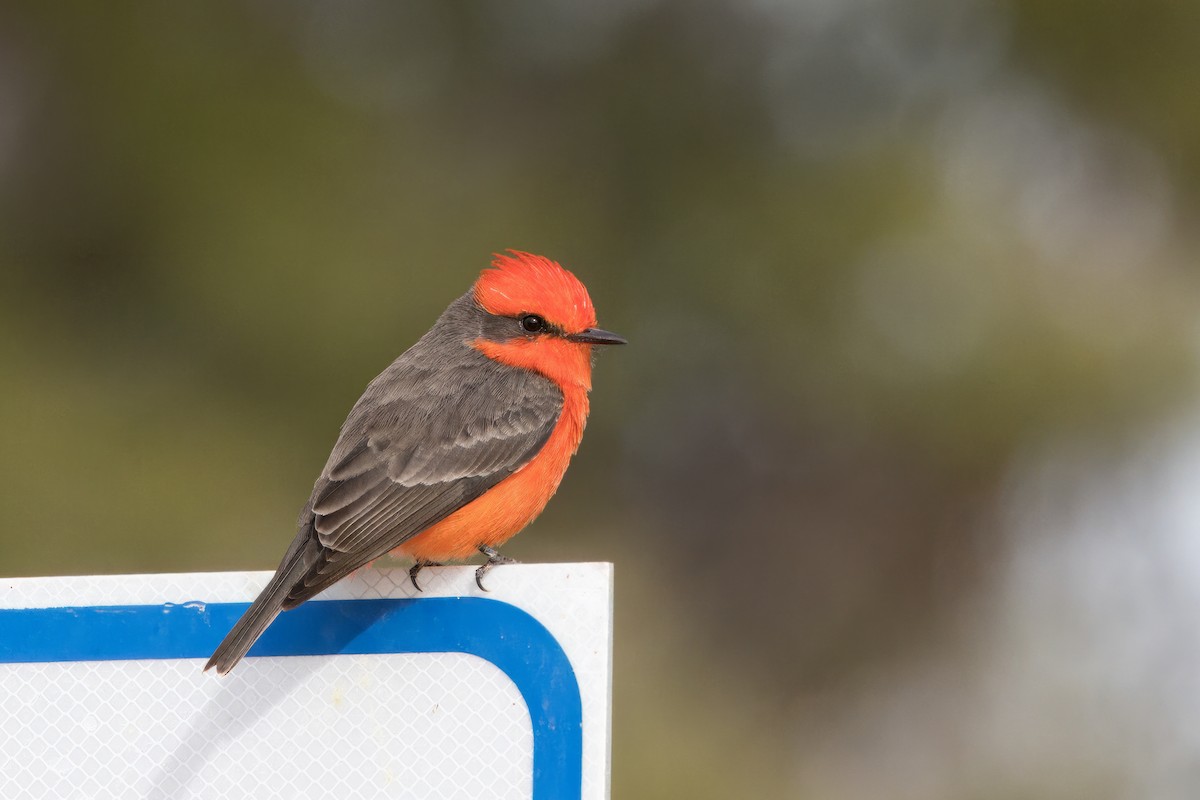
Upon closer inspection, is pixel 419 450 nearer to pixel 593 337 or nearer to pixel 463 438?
pixel 463 438

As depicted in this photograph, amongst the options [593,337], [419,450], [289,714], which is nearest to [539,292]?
[593,337]

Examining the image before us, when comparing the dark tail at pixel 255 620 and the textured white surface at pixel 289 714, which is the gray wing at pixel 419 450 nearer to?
the dark tail at pixel 255 620

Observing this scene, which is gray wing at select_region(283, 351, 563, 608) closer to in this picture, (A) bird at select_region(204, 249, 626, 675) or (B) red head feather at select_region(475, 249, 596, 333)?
(A) bird at select_region(204, 249, 626, 675)

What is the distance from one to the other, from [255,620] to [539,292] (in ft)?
5.81

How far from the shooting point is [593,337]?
3.63 meters

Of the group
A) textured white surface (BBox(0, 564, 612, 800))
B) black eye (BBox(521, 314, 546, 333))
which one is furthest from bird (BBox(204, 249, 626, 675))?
textured white surface (BBox(0, 564, 612, 800))

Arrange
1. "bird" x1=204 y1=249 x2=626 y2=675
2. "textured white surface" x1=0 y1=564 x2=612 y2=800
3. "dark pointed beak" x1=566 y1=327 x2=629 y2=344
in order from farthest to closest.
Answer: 1. "dark pointed beak" x1=566 y1=327 x2=629 y2=344
2. "bird" x1=204 y1=249 x2=626 y2=675
3. "textured white surface" x1=0 y1=564 x2=612 y2=800

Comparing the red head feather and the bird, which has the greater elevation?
the red head feather

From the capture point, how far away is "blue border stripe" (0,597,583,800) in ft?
6.66

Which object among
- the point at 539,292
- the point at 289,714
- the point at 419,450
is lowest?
the point at 289,714

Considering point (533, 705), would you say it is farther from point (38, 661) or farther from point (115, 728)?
point (38, 661)

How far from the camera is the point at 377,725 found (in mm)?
2006

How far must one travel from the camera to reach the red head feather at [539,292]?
3.64 metres

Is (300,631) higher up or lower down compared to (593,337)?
lower down
